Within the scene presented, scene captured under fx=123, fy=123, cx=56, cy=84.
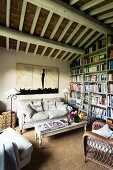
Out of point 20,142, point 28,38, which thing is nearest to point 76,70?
point 28,38

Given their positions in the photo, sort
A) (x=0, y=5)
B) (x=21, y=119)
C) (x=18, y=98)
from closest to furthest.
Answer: (x=0, y=5), (x=21, y=119), (x=18, y=98)

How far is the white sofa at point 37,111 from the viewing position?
348 centimetres

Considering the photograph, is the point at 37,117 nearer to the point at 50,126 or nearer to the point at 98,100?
the point at 50,126

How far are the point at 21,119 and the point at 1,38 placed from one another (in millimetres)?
2449

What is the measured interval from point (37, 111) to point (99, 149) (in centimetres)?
238

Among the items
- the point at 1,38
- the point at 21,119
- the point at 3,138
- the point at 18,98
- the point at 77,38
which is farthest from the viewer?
the point at 18,98

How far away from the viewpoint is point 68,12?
2631mm

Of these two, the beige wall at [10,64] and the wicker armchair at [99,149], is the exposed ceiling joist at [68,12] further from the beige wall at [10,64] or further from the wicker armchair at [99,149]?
the wicker armchair at [99,149]

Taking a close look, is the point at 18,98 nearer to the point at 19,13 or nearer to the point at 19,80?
the point at 19,80

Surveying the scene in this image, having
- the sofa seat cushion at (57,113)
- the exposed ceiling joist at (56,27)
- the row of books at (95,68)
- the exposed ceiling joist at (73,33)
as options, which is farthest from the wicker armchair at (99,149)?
the exposed ceiling joist at (73,33)

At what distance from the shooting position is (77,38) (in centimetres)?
399

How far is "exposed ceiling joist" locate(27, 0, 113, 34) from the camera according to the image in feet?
7.81

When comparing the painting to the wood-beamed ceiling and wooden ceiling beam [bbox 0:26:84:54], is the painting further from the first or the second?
wooden ceiling beam [bbox 0:26:84:54]

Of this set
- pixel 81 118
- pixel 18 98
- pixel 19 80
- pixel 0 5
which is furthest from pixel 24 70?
pixel 81 118
